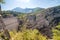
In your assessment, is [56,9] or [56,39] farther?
[56,9]

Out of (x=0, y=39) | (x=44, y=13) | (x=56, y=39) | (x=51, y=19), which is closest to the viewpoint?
(x=56, y=39)

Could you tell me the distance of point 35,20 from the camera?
32.1 metres

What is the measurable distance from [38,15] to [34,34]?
26.3 metres

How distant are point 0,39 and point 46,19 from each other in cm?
2533

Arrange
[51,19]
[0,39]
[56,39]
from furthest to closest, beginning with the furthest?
[51,19]
[0,39]
[56,39]

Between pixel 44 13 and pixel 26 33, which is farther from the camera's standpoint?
pixel 44 13

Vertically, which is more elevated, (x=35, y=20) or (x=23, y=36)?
(x=23, y=36)

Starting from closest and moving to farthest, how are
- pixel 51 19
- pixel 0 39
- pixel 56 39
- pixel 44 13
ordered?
1. pixel 56 39
2. pixel 0 39
3. pixel 51 19
4. pixel 44 13

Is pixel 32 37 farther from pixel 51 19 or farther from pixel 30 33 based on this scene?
pixel 51 19

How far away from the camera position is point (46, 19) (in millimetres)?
32469

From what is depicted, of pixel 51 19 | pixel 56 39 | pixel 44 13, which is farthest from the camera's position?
pixel 44 13

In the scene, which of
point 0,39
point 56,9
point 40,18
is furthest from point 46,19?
point 0,39

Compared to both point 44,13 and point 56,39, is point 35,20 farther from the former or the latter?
point 56,39

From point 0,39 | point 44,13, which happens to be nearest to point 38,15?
point 44,13
